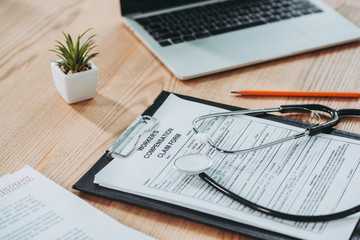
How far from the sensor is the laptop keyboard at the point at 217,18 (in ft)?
3.52

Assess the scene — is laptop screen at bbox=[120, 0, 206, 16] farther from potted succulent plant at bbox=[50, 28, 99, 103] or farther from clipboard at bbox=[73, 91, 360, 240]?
clipboard at bbox=[73, 91, 360, 240]

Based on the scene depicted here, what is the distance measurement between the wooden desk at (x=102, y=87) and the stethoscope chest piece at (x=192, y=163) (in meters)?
0.08

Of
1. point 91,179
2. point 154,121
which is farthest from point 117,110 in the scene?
point 91,179

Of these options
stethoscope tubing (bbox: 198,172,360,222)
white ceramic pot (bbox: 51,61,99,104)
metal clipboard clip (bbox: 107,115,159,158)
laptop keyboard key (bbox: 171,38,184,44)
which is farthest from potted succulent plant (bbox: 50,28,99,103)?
stethoscope tubing (bbox: 198,172,360,222)

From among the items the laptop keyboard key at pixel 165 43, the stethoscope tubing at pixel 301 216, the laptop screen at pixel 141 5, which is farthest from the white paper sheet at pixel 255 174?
the laptop screen at pixel 141 5

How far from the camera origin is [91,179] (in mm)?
710

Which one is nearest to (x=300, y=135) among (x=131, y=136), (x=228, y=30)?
(x=131, y=136)

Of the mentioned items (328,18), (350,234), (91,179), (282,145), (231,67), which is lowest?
(91,179)

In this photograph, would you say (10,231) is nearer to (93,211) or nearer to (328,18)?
(93,211)

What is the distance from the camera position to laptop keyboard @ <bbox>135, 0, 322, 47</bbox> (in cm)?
107

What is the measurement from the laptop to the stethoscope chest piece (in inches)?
10.6

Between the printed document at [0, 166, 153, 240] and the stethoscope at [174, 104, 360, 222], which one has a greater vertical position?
the stethoscope at [174, 104, 360, 222]

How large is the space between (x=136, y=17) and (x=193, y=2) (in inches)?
6.2

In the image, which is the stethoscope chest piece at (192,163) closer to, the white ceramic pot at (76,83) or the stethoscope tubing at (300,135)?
the stethoscope tubing at (300,135)
